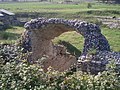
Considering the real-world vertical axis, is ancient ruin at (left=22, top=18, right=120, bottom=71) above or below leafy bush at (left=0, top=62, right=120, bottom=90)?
below

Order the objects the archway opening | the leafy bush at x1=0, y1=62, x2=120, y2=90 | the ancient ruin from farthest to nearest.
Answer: the archway opening
the ancient ruin
the leafy bush at x1=0, y1=62, x2=120, y2=90

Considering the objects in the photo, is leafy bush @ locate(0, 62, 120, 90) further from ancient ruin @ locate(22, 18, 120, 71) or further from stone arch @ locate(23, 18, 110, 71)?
stone arch @ locate(23, 18, 110, 71)

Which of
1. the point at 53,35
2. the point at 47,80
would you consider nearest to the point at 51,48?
the point at 53,35

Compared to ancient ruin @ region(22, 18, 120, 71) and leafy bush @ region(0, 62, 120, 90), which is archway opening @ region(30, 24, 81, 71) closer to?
ancient ruin @ region(22, 18, 120, 71)

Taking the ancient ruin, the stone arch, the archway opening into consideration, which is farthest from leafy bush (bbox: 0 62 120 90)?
the archway opening

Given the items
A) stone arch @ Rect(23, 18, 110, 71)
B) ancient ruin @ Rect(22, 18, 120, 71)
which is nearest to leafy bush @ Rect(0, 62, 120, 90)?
ancient ruin @ Rect(22, 18, 120, 71)

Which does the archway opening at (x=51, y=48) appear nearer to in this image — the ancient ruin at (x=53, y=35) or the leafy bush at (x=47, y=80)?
the ancient ruin at (x=53, y=35)

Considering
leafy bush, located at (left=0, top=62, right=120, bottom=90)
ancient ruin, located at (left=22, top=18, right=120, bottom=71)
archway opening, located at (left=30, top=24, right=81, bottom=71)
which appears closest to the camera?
leafy bush, located at (left=0, top=62, right=120, bottom=90)

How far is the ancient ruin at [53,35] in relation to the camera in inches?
707

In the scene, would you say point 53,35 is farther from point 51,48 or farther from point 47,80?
point 47,80

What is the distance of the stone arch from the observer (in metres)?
18.0

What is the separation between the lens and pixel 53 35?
20469 mm

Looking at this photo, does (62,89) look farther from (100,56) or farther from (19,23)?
(19,23)

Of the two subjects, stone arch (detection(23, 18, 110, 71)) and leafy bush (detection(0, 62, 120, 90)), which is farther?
stone arch (detection(23, 18, 110, 71))
